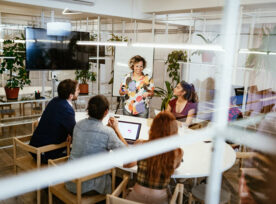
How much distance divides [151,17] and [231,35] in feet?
18.7

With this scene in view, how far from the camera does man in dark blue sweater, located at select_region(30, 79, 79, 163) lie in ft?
9.62

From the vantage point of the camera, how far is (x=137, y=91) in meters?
4.64

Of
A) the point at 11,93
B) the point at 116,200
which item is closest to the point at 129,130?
the point at 116,200

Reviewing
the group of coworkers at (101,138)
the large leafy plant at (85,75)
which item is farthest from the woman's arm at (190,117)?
the large leafy plant at (85,75)

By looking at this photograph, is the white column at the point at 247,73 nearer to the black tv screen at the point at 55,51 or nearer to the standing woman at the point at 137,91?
the standing woman at the point at 137,91

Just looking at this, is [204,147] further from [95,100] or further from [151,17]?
[151,17]

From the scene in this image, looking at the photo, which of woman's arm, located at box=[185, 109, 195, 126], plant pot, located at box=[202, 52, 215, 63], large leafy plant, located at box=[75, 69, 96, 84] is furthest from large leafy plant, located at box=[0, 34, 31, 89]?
plant pot, located at box=[202, 52, 215, 63]

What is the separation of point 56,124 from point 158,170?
4.75ft

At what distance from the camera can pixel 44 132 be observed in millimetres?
2930

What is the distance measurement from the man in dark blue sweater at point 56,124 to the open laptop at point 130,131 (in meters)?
0.57

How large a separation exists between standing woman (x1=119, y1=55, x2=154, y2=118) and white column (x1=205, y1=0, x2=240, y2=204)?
402cm

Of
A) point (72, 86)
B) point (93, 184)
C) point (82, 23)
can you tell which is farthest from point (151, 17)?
point (93, 184)

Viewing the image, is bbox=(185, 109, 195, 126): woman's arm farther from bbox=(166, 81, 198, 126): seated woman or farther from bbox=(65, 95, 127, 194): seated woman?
bbox=(65, 95, 127, 194): seated woman

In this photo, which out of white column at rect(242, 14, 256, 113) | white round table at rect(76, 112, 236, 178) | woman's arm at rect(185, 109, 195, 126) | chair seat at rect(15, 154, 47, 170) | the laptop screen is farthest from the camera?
white column at rect(242, 14, 256, 113)
